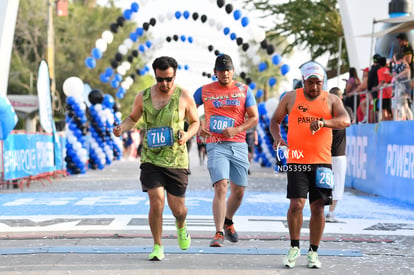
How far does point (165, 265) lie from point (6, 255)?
1648mm

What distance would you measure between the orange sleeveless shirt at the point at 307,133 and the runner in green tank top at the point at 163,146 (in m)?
0.98

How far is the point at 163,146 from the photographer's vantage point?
23.6ft

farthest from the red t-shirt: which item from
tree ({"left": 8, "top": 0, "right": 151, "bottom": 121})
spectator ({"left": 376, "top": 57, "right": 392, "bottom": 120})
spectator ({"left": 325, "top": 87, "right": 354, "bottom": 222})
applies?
tree ({"left": 8, "top": 0, "right": 151, "bottom": 121})

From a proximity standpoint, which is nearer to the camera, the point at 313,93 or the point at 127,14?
the point at 313,93

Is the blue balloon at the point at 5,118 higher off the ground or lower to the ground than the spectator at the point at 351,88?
lower

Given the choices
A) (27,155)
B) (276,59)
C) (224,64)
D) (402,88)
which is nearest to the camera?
(224,64)

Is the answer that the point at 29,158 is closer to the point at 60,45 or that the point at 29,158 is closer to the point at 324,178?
the point at 324,178

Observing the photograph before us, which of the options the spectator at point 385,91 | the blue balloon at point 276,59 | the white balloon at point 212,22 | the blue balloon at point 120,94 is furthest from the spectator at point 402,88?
the blue balloon at point 120,94

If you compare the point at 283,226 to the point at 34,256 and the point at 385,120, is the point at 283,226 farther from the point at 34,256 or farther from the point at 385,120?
the point at 385,120

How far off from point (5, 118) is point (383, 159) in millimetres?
7554

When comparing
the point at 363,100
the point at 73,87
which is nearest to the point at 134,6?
the point at 73,87

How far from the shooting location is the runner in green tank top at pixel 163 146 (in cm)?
718

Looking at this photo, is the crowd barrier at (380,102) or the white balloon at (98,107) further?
the white balloon at (98,107)

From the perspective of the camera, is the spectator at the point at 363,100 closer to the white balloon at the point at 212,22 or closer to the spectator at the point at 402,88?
the spectator at the point at 402,88
